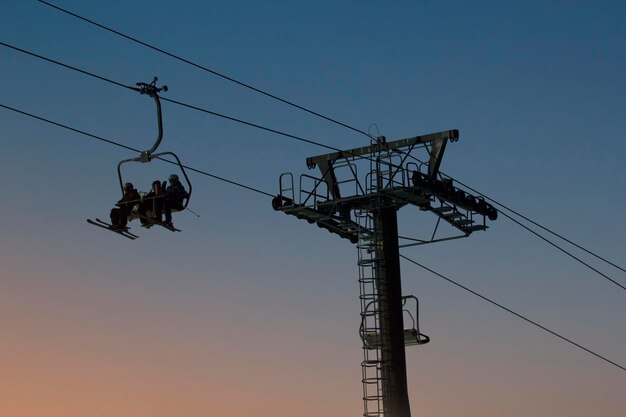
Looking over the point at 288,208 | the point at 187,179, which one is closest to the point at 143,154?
the point at 187,179

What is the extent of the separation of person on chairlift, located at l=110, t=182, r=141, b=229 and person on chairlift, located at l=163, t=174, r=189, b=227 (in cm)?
83

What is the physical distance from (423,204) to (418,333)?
3.77m

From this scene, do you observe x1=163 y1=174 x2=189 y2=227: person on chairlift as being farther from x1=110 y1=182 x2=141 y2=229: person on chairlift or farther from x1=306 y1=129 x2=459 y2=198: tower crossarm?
x1=306 y1=129 x2=459 y2=198: tower crossarm

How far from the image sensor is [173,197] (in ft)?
105

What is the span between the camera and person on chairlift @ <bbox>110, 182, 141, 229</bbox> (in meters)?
32.2

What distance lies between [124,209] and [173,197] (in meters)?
1.37

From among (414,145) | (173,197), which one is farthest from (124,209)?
(414,145)

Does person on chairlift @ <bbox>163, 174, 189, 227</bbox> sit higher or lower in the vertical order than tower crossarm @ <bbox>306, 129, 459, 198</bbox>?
lower

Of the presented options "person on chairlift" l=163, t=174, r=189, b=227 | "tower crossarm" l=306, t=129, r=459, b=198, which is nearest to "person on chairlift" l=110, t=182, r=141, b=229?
"person on chairlift" l=163, t=174, r=189, b=227

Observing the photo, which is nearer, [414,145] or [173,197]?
[173,197]

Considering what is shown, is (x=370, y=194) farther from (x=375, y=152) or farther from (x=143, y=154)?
(x=143, y=154)

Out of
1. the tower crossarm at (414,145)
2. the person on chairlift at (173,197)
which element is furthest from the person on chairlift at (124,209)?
the tower crossarm at (414,145)

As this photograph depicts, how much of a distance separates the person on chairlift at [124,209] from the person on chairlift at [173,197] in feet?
2.72

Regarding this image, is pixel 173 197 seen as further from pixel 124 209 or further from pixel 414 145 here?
pixel 414 145
